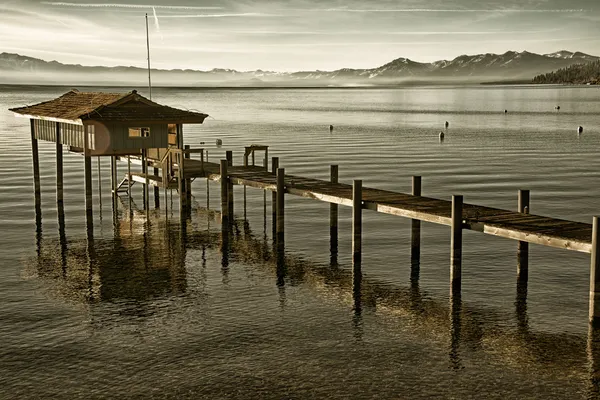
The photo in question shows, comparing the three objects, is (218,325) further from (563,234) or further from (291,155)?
(291,155)

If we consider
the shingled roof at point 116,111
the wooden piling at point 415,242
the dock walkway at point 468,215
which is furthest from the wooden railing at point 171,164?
the wooden piling at point 415,242

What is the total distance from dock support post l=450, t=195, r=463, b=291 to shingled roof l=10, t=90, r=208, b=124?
52.6 feet

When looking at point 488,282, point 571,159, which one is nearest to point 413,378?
point 488,282

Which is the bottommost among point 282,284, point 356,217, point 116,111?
point 282,284

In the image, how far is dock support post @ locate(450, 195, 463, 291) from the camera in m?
23.1

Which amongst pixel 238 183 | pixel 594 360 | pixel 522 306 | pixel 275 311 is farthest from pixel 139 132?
pixel 594 360

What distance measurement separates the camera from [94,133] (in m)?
35.5

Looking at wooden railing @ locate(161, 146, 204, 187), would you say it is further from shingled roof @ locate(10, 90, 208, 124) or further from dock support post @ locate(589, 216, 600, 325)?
dock support post @ locate(589, 216, 600, 325)

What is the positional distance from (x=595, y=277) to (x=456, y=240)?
4.40 metres

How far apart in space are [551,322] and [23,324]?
48.1ft

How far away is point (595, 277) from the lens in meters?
20.2

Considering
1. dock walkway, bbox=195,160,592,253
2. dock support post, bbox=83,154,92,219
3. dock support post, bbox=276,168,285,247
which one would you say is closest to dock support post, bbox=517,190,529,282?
dock walkway, bbox=195,160,592,253

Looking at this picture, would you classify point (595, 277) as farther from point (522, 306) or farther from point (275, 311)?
point (275, 311)

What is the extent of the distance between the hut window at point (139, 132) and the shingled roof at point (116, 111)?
959 millimetres
